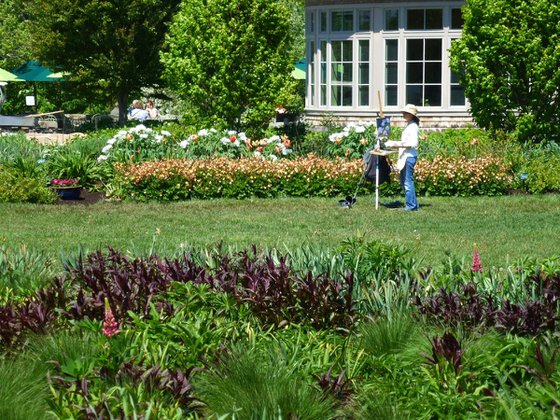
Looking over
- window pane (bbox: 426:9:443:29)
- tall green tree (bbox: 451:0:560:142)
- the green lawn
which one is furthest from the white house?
the green lawn

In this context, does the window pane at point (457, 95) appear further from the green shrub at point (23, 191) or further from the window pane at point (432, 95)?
the green shrub at point (23, 191)

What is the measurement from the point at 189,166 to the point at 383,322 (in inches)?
412

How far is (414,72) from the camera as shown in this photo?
1005 inches

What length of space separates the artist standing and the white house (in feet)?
32.3

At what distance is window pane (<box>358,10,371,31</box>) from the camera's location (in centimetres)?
2572

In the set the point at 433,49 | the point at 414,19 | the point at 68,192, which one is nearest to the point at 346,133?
the point at 68,192

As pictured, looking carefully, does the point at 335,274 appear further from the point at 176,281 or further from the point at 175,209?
the point at 175,209

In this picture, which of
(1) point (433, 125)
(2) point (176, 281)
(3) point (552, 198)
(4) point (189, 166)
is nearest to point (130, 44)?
(1) point (433, 125)

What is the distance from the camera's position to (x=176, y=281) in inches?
291

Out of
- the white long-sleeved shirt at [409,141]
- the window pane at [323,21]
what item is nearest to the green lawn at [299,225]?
the white long-sleeved shirt at [409,141]

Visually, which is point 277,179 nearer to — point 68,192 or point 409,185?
point 409,185

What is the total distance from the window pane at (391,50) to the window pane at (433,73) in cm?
77

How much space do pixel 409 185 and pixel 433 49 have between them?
10.9 meters

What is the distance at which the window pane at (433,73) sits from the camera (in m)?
25.3
